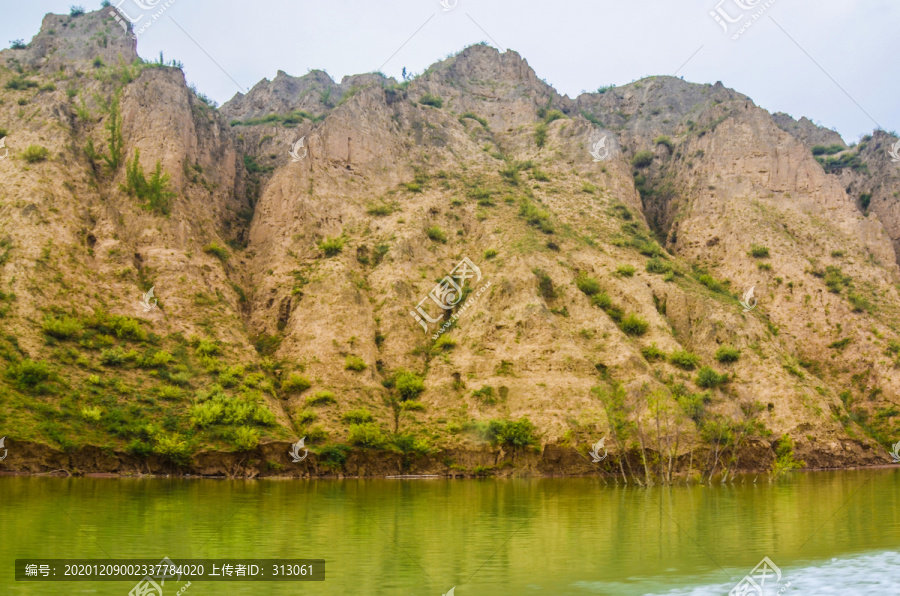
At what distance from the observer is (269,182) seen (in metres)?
65.4

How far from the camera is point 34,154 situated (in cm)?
5431

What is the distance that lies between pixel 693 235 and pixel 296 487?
164 feet

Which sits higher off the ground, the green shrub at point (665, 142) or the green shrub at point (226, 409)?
the green shrub at point (665, 142)

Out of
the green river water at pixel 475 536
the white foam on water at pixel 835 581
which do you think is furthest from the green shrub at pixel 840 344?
the white foam on water at pixel 835 581

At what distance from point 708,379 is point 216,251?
38.5m

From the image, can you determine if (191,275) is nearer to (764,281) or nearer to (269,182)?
(269,182)

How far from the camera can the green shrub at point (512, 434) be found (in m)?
44.2

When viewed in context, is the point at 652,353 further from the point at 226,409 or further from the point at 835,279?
the point at 226,409

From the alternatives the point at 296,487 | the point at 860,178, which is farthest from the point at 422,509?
the point at 860,178

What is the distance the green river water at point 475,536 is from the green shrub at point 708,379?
20.4 m

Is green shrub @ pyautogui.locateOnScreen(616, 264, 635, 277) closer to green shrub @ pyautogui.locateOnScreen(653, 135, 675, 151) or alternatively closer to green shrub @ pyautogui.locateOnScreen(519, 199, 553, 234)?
green shrub @ pyautogui.locateOnScreen(519, 199, 553, 234)

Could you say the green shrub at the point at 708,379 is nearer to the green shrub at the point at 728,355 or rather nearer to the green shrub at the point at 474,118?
the green shrub at the point at 728,355

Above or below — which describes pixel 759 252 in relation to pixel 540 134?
below

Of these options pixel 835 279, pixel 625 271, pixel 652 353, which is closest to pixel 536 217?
pixel 625 271
